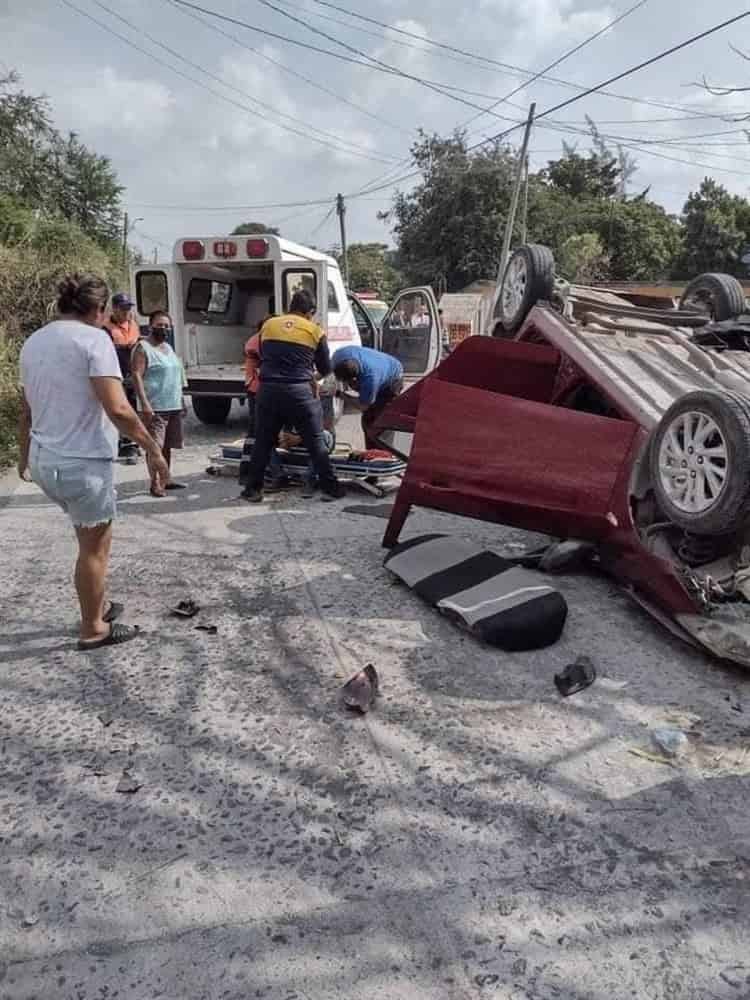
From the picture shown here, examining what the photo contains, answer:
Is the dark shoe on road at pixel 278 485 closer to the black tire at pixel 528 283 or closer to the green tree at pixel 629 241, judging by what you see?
the black tire at pixel 528 283

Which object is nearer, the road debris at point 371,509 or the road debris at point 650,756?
the road debris at point 650,756

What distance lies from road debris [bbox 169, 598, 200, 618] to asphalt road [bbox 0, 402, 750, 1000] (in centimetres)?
8

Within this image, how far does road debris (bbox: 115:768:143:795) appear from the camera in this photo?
2529 mm

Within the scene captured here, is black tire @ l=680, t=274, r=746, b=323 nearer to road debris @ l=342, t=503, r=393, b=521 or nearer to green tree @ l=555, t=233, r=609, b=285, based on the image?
road debris @ l=342, t=503, r=393, b=521

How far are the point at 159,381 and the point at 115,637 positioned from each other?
3464 millimetres

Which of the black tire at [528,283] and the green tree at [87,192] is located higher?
the green tree at [87,192]

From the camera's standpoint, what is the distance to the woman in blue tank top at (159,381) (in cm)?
632

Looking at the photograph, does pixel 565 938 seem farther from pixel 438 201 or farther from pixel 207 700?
pixel 438 201

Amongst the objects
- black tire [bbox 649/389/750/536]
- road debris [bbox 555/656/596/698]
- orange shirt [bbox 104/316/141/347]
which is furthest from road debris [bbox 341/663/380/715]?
orange shirt [bbox 104/316/141/347]

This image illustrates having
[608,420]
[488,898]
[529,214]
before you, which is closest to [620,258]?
[529,214]

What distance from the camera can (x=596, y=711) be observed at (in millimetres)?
3072

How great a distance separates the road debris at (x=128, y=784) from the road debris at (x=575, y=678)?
174 cm

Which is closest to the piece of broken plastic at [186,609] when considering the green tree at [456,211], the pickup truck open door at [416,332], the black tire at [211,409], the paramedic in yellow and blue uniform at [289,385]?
the paramedic in yellow and blue uniform at [289,385]

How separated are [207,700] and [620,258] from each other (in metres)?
41.1
